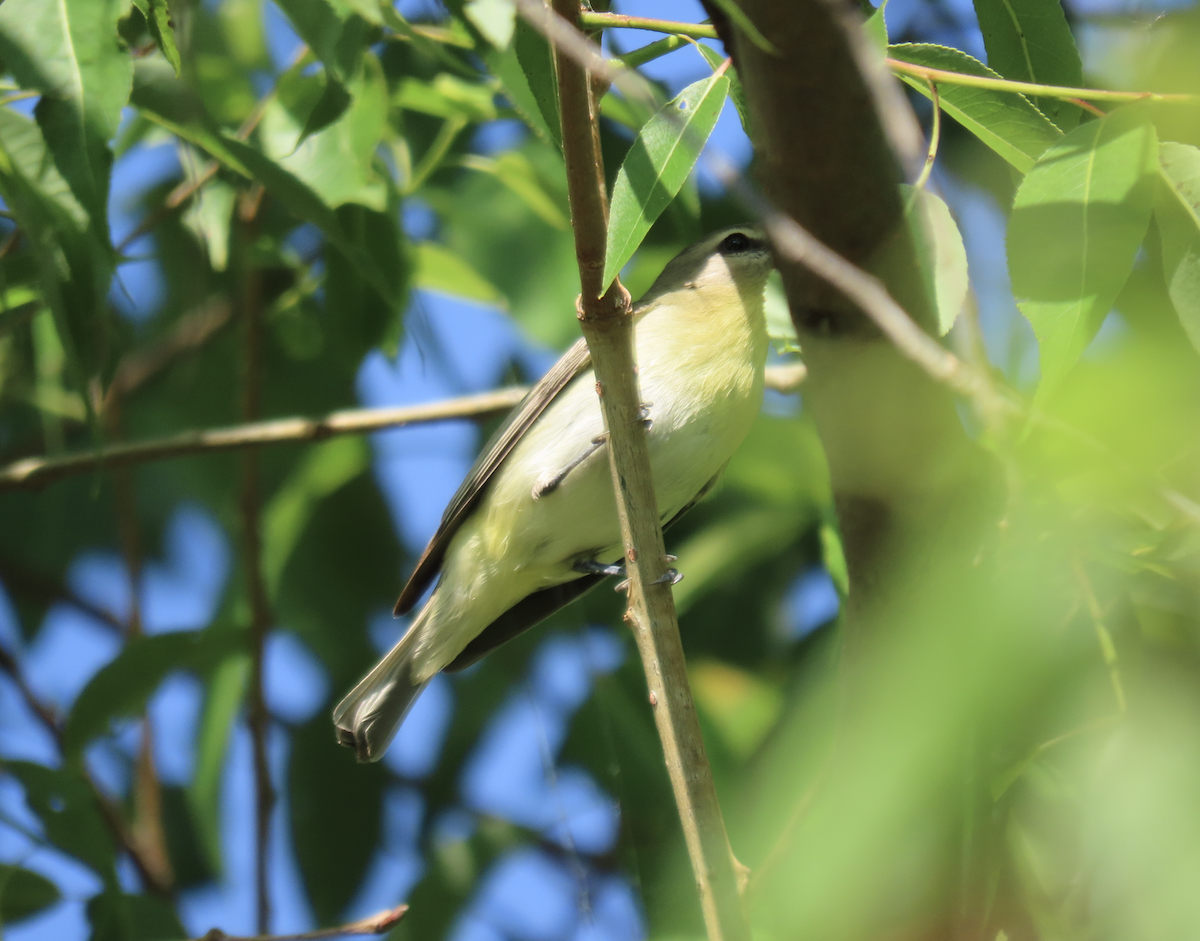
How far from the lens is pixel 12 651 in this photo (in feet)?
14.4

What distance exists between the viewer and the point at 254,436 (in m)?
3.23

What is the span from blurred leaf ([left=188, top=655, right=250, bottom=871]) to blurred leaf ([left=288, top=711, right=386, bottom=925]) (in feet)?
0.99

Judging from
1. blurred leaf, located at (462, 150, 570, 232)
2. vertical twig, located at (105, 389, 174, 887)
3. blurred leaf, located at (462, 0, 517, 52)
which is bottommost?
vertical twig, located at (105, 389, 174, 887)

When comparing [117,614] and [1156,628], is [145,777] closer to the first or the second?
[117,614]

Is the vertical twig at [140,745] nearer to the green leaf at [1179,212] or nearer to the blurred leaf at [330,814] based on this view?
the blurred leaf at [330,814]

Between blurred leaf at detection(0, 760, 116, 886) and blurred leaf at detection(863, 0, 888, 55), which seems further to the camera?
blurred leaf at detection(0, 760, 116, 886)

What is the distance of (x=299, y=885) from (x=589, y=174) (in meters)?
2.83

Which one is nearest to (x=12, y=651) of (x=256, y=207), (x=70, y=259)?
(x=256, y=207)

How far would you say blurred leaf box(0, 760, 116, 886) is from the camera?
8.85 feet

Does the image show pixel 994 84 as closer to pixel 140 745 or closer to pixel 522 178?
pixel 522 178

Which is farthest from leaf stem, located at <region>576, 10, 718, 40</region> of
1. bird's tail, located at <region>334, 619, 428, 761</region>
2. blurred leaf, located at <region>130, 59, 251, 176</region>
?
bird's tail, located at <region>334, 619, 428, 761</region>

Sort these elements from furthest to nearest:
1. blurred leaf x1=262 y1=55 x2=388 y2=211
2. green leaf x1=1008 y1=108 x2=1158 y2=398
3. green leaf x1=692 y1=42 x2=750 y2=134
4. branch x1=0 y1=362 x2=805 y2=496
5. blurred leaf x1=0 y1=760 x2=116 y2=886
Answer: branch x1=0 y1=362 x2=805 y2=496 < blurred leaf x1=0 y1=760 x2=116 y2=886 < blurred leaf x1=262 y1=55 x2=388 y2=211 < green leaf x1=692 y1=42 x2=750 y2=134 < green leaf x1=1008 y1=108 x2=1158 y2=398

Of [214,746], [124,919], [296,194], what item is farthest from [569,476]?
[124,919]

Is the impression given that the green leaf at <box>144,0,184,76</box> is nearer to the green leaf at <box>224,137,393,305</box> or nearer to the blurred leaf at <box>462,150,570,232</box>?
the green leaf at <box>224,137,393,305</box>
